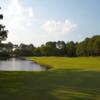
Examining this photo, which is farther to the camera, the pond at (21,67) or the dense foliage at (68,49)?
the dense foliage at (68,49)

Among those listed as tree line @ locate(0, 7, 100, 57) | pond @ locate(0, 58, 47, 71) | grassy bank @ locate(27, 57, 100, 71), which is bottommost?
pond @ locate(0, 58, 47, 71)

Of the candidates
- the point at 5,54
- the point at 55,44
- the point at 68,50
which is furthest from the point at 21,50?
the point at 5,54

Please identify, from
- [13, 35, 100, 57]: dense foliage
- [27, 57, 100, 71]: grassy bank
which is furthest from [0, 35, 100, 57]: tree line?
[27, 57, 100, 71]: grassy bank

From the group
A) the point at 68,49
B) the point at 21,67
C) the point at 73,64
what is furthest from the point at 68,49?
the point at 21,67

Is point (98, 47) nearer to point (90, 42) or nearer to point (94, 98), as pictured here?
point (90, 42)

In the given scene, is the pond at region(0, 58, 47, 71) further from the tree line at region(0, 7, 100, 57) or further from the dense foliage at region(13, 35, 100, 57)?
the dense foliage at region(13, 35, 100, 57)

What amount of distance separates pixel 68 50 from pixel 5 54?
113264 millimetres

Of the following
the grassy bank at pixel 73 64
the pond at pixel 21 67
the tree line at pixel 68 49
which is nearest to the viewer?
the grassy bank at pixel 73 64

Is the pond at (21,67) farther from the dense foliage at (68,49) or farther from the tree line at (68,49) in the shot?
the dense foliage at (68,49)

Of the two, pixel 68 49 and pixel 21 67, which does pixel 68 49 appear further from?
pixel 21 67

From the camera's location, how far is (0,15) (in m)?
21.6

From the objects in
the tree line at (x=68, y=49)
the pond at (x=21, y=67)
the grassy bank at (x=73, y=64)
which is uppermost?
the tree line at (x=68, y=49)

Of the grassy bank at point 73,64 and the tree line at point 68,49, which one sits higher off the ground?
the tree line at point 68,49

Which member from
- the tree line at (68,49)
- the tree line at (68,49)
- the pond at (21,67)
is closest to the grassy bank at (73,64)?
the pond at (21,67)
